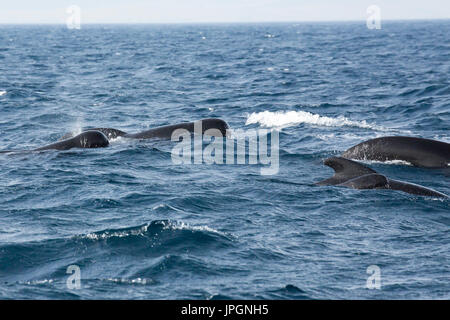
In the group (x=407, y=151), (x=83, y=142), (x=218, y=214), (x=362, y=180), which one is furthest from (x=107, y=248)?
(x=407, y=151)

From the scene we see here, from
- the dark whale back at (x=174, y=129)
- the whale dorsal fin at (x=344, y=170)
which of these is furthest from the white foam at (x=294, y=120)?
the whale dorsal fin at (x=344, y=170)

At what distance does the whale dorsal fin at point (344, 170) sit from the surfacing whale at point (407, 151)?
9.26 ft

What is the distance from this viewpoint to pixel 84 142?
23266mm

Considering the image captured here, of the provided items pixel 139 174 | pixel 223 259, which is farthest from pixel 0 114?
pixel 223 259

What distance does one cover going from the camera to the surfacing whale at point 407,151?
20094mm

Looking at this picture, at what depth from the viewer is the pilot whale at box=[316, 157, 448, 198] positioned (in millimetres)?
17172

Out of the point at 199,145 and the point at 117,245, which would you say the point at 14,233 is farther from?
the point at 199,145

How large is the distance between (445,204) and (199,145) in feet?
32.5

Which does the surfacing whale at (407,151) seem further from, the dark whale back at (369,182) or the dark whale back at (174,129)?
the dark whale back at (174,129)

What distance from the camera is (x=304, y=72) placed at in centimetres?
5275

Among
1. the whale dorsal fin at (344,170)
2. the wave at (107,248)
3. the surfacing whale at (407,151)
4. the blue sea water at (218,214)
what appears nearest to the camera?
the blue sea water at (218,214)

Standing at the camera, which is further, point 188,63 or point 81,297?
point 188,63

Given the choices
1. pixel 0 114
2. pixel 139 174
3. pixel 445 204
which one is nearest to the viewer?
pixel 445 204

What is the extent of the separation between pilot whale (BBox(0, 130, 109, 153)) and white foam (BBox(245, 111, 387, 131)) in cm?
782
